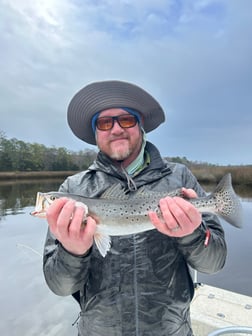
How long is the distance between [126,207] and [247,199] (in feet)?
70.4

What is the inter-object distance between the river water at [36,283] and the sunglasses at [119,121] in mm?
4819

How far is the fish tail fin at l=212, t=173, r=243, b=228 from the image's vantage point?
2363mm

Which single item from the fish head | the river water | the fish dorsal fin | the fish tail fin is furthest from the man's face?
the river water

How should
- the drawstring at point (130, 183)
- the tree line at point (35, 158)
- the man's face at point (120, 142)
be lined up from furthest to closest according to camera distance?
the tree line at point (35, 158) → the man's face at point (120, 142) → the drawstring at point (130, 183)

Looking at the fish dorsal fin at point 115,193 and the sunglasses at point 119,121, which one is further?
the sunglasses at point 119,121

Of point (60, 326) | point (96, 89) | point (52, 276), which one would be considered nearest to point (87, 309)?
point (52, 276)

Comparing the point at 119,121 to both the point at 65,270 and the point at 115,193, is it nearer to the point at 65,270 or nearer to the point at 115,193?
the point at 115,193

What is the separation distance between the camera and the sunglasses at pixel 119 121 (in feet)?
8.45

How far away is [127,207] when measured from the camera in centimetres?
245

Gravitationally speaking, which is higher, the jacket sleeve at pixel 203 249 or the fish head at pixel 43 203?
the fish head at pixel 43 203

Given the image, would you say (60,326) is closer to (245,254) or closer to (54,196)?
(54,196)

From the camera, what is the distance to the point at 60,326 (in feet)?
19.2

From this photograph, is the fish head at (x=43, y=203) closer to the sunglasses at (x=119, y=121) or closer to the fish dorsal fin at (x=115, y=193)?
the fish dorsal fin at (x=115, y=193)

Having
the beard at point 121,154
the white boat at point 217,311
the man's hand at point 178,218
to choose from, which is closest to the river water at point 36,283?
the white boat at point 217,311
